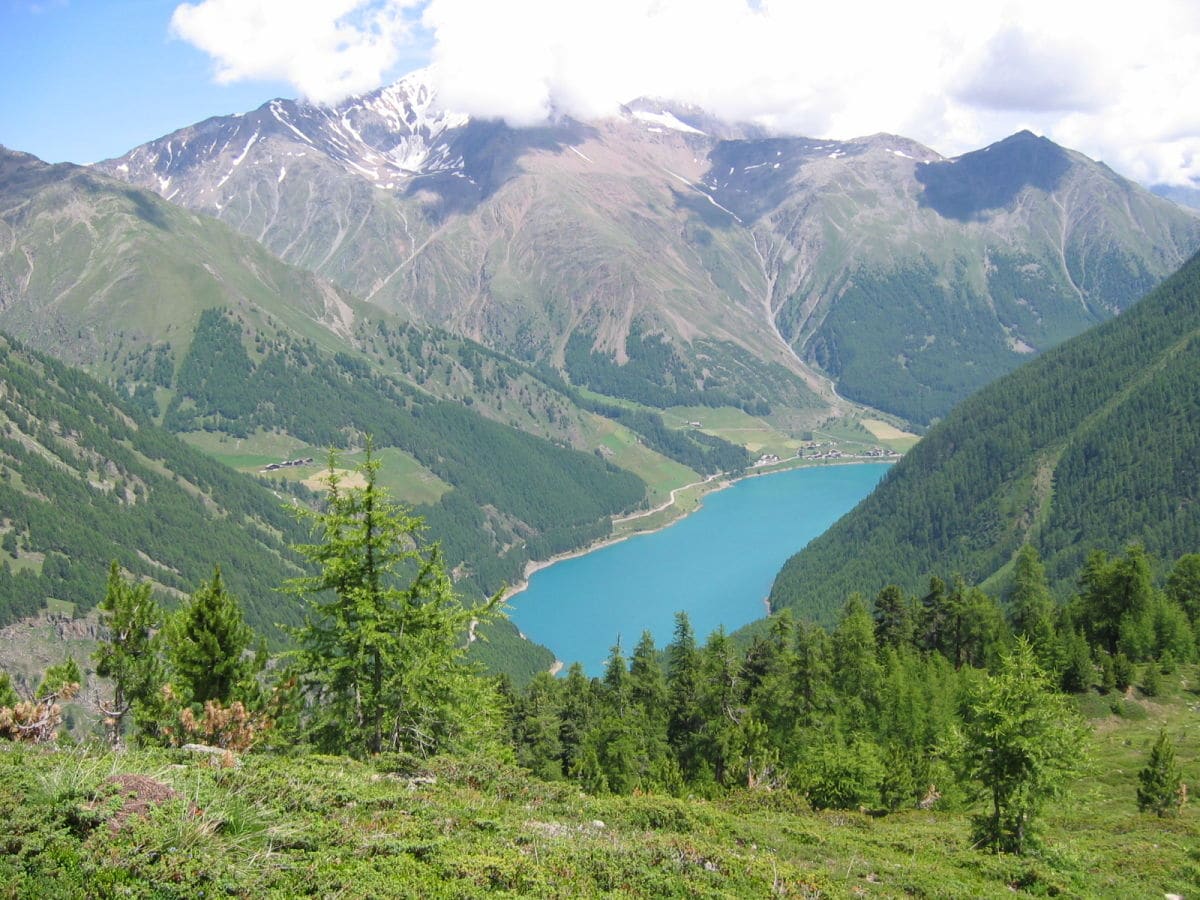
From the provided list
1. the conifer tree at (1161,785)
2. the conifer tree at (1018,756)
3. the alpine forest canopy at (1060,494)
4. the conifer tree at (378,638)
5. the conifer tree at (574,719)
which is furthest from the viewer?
the alpine forest canopy at (1060,494)

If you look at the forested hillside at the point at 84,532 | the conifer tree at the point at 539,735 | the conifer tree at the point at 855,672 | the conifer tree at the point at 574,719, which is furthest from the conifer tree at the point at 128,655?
the forested hillside at the point at 84,532

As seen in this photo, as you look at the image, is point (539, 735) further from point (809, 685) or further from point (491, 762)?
point (491, 762)

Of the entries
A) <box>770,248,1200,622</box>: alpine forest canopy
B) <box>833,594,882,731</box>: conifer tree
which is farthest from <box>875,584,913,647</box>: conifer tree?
<box>770,248,1200,622</box>: alpine forest canopy

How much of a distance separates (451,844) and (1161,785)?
33768 millimetres

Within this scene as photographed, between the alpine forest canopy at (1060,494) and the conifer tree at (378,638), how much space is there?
138 metres

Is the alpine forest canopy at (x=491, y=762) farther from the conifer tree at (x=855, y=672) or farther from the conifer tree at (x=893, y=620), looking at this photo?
the conifer tree at (x=893, y=620)

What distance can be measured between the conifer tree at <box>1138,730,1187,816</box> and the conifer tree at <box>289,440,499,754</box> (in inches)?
1164

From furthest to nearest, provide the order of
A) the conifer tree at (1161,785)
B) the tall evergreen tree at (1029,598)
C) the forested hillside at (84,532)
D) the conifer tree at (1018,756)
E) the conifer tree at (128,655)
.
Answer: the forested hillside at (84,532), the tall evergreen tree at (1029,598), the conifer tree at (1161,785), the conifer tree at (128,655), the conifer tree at (1018,756)

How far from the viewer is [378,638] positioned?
24.2 metres

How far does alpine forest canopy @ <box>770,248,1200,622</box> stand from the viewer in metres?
154

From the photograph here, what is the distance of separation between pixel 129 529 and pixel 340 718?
17629cm

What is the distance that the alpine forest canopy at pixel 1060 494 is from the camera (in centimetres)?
15438

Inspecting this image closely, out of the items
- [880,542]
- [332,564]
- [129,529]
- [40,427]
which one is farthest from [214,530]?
[332,564]

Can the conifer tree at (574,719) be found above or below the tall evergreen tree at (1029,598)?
below
